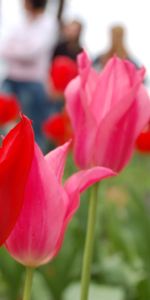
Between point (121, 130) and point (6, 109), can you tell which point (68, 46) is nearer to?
point (6, 109)

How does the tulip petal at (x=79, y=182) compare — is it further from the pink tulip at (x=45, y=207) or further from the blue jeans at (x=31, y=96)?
the blue jeans at (x=31, y=96)

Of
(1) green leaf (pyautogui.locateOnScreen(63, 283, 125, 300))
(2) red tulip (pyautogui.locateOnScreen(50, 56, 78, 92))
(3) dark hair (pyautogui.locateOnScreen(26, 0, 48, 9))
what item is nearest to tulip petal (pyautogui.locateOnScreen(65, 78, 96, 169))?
(1) green leaf (pyautogui.locateOnScreen(63, 283, 125, 300))

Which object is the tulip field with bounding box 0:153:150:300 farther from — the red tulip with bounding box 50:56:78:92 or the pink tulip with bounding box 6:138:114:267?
the pink tulip with bounding box 6:138:114:267

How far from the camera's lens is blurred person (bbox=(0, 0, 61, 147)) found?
3904 millimetres

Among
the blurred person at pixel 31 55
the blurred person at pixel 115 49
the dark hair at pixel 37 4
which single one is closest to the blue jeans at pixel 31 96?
the blurred person at pixel 31 55

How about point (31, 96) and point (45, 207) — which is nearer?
point (45, 207)

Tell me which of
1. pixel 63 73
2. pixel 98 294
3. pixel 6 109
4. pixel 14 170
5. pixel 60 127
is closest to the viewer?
pixel 14 170

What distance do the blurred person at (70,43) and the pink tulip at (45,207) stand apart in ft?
11.6

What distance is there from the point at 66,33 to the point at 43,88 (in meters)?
0.39

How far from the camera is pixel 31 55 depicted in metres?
3.93

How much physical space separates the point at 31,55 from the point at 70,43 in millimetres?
506

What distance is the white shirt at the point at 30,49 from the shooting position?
153 inches

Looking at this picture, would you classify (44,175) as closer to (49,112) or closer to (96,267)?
(96,267)

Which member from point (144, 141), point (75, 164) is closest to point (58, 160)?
point (75, 164)
